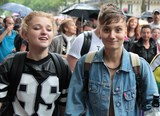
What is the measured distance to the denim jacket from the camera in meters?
2.80

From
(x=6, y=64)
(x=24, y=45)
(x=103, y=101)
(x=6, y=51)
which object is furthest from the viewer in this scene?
(x=6, y=51)

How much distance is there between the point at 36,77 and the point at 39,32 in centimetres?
36

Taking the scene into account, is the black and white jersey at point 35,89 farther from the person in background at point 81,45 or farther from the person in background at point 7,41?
the person in background at point 7,41

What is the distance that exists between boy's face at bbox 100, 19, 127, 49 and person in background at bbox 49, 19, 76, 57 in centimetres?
316

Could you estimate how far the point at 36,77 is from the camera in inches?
117

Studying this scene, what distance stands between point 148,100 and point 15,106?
3.53 feet

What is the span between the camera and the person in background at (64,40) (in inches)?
246

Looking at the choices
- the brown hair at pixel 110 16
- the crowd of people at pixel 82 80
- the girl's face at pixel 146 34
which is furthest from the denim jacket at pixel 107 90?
the girl's face at pixel 146 34

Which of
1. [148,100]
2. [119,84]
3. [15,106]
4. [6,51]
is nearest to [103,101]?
[119,84]

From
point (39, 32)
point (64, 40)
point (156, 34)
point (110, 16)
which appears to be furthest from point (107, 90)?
point (156, 34)

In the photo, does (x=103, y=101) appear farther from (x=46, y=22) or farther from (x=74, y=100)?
(x=46, y=22)

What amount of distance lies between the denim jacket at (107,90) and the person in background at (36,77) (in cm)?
21

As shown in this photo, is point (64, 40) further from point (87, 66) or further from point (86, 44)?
point (87, 66)

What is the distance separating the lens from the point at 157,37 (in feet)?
26.8
